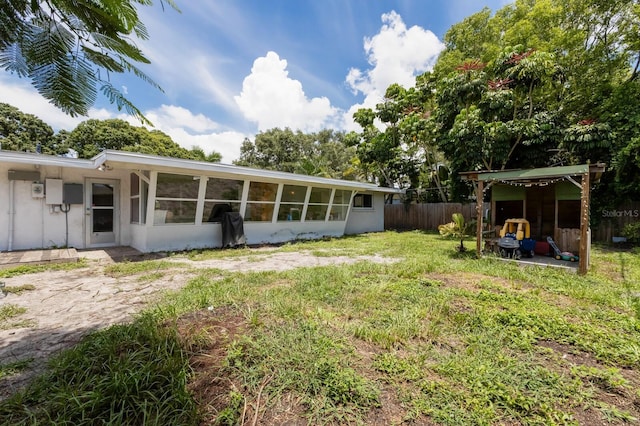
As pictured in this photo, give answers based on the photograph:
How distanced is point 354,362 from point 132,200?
28.0 ft

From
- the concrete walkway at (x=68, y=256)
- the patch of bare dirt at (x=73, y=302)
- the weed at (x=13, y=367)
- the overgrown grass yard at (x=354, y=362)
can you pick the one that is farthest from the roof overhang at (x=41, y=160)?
the overgrown grass yard at (x=354, y=362)

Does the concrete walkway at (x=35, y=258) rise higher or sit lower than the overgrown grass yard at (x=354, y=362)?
higher

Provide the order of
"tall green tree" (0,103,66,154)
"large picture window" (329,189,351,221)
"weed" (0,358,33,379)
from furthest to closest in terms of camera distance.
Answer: "tall green tree" (0,103,66,154) → "large picture window" (329,189,351,221) → "weed" (0,358,33,379)

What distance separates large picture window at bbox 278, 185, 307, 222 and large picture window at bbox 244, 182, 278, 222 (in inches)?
14.7

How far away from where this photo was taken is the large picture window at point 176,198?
279 inches

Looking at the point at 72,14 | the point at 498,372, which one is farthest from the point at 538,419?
the point at 72,14

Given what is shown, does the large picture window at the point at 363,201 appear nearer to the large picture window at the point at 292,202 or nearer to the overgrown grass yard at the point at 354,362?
the large picture window at the point at 292,202

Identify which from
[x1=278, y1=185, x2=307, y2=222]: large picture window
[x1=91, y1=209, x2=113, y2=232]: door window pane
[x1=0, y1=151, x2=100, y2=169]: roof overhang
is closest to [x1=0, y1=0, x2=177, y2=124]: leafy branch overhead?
[x1=0, y1=151, x2=100, y2=169]: roof overhang

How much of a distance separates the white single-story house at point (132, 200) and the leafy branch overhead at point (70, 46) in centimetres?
598

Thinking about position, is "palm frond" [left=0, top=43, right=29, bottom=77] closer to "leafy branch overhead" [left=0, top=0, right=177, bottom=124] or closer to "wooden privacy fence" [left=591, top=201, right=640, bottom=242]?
"leafy branch overhead" [left=0, top=0, right=177, bottom=124]

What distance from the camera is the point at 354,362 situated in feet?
7.63

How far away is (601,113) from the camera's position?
31.0ft

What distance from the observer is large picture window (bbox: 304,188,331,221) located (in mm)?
10461

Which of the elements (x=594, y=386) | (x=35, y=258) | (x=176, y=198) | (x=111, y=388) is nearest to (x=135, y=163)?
(x=176, y=198)
